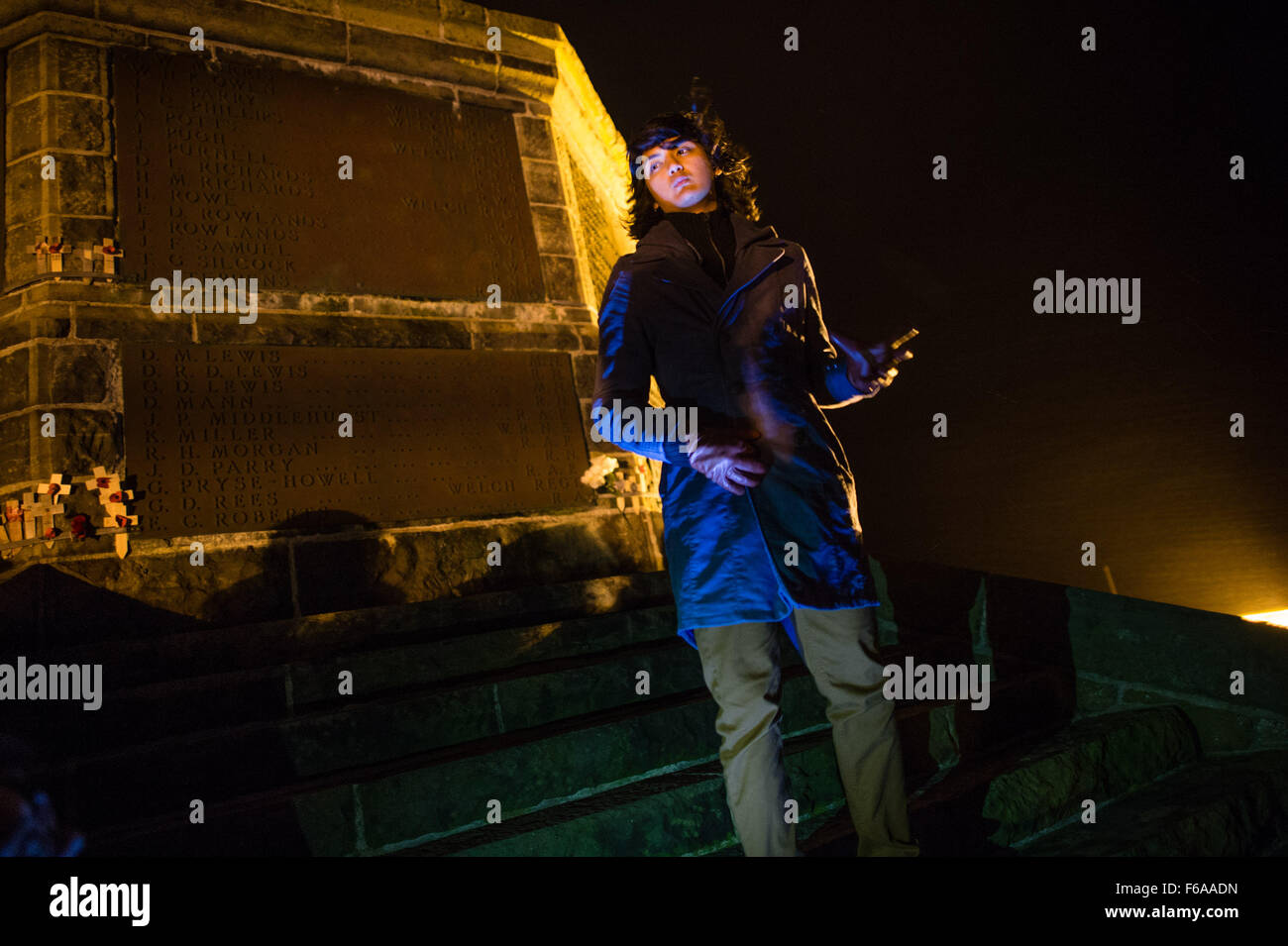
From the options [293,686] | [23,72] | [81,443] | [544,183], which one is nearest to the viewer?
[293,686]

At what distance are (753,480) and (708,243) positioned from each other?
1071 mm

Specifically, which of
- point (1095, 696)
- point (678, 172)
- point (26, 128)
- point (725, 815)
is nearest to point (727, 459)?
point (678, 172)

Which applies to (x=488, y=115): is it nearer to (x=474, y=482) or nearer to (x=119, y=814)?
(x=474, y=482)

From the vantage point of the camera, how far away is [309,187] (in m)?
→ 5.24

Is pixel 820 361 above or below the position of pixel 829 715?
above

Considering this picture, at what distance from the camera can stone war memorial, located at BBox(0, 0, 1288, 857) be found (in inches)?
110

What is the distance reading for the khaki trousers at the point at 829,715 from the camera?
2014mm

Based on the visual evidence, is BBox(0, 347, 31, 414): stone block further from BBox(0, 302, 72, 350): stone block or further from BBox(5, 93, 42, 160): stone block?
BBox(5, 93, 42, 160): stone block

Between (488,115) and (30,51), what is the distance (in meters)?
3.09

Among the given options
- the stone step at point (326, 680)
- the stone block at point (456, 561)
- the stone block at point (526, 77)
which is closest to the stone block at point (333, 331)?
the stone block at point (456, 561)

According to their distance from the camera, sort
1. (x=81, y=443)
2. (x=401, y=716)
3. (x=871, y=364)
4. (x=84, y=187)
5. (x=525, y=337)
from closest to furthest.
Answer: (x=871, y=364) → (x=401, y=716) → (x=81, y=443) → (x=84, y=187) → (x=525, y=337)

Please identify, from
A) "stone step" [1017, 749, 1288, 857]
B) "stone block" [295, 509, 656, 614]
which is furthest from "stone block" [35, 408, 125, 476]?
"stone step" [1017, 749, 1288, 857]

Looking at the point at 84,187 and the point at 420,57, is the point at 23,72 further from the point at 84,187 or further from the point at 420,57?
the point at 420,57

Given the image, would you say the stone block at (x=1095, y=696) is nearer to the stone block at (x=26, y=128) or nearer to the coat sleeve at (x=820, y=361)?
the coat sleeve at (x=820, y=361)
